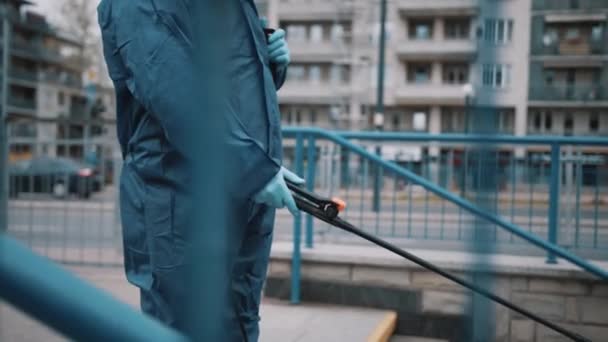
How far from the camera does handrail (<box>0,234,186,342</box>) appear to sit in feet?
1.52

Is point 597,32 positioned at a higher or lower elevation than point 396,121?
higher

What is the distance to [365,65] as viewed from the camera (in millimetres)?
38562

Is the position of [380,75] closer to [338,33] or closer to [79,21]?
[79,21]

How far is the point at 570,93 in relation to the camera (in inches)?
1438

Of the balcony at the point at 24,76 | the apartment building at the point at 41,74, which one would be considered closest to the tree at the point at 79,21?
the apartment building at the point at 41,74

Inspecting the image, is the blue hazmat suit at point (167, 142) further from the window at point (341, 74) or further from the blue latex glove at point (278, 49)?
the window at point (341, 74)

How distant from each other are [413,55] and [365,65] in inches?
129

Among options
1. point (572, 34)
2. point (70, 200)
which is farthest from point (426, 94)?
point (70, 200)

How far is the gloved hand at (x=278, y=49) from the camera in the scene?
215cm

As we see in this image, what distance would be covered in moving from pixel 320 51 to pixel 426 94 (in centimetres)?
755

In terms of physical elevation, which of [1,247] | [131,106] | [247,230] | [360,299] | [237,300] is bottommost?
[360,299]

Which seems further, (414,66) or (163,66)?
(414,66)

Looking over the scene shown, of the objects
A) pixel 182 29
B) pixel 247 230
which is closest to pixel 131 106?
pixel 182 29

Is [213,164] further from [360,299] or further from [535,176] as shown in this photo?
[535,176]
